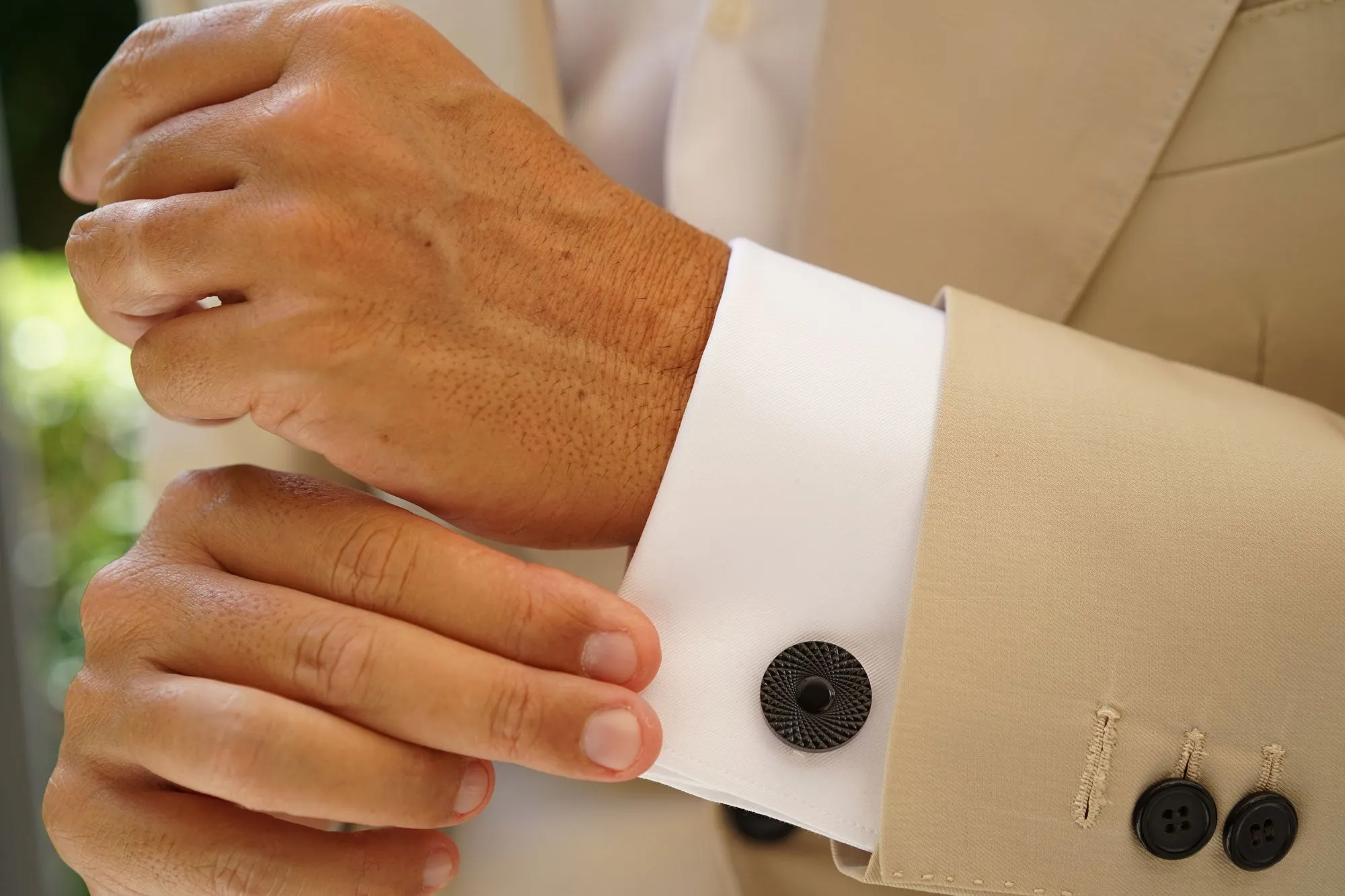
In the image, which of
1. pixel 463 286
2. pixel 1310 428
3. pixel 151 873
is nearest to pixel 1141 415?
pixel 1310 428

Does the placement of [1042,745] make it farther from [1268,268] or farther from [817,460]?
[1268,268]

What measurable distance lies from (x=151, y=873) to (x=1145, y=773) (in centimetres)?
63

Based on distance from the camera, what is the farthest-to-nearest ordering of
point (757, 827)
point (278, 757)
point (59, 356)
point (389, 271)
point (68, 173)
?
point (59, 356)
point (757, 827)
point (68, 173)
point (389, 271)
point (278, 757)

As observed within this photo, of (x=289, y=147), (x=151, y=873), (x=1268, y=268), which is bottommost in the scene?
(x=151, y=873)

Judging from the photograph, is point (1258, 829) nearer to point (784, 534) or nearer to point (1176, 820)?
point (1176, 820)

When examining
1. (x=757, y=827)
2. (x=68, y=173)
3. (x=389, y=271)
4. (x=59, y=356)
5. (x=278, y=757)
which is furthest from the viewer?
(x=59, y=356)

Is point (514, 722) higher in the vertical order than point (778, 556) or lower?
lower

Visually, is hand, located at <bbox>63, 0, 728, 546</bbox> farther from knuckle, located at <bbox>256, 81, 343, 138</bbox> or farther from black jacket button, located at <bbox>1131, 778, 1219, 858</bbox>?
black jacket button, located at <bbox>1131, 778, 1219, 858</bbox>

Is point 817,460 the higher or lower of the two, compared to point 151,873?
higher

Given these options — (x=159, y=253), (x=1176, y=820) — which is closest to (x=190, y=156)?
(x=159, y=253)

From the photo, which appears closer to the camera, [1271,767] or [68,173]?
[1271,767]

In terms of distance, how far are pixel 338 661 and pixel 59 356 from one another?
6.41ft

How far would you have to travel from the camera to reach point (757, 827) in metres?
0.92

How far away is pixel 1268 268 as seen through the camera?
2.82 ft
